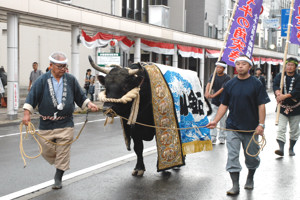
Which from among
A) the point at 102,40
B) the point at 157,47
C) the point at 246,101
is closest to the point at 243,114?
the point at 246,101

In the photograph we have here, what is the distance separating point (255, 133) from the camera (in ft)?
19.7

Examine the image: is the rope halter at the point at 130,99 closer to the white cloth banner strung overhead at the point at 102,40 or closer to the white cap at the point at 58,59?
the white cap at the point at 58,59

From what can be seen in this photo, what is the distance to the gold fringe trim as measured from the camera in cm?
719

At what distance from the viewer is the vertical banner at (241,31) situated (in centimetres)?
1105

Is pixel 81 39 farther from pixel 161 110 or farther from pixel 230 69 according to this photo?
pixel 230 69

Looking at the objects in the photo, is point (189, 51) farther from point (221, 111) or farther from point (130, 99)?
point (130, 99)

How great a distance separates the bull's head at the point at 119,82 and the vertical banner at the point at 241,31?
5.10 metres

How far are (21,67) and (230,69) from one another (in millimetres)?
27177

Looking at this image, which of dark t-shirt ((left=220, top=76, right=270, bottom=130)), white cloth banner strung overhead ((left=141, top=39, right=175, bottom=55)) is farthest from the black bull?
white cloth banner strung overhead ((left=141, top=39, right=175, bottom=55))

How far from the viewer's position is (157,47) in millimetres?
24766

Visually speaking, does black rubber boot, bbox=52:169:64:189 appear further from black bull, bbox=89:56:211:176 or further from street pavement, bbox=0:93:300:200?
black bull, bbox=89:56:211:176

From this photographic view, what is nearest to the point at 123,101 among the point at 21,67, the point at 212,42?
the point at 21,67

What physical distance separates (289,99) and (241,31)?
10.5 ft

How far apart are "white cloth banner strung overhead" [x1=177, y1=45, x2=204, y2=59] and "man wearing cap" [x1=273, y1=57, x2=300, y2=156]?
18514 millimetres
